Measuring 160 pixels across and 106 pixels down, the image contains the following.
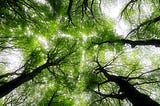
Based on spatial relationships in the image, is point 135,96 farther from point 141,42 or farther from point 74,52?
point 74,52

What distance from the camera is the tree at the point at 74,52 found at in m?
9.93

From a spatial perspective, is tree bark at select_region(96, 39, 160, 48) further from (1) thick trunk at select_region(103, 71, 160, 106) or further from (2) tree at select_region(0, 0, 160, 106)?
(1) thick trunk at select_region(103, 71, 160, 106)

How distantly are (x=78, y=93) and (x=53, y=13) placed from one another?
5095 millimetres

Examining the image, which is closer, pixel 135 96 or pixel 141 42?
pixel 135 96

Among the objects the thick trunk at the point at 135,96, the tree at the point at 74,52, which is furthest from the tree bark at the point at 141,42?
the thick trunk at the point at 135,96

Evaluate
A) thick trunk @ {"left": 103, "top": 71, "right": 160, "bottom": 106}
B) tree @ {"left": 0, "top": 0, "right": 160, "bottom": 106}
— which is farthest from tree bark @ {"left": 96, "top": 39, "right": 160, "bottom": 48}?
thick trunk @ {"left": 103, "top": 71, "right": 160, "bottom": 106}

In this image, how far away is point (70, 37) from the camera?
459 inches

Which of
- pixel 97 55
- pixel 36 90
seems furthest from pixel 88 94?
pixel 36 90

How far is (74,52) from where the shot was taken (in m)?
11.5

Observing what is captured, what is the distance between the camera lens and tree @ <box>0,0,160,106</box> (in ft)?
32.6

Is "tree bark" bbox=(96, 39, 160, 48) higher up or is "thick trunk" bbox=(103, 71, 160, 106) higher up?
"tree bark" bbox=(96, 39, 160, 48)

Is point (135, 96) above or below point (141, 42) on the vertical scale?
below

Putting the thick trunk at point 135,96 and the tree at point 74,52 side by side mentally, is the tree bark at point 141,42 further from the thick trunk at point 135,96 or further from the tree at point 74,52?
the thick trunk at point 135,96

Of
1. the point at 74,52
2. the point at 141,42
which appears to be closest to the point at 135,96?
the point at 141,42
